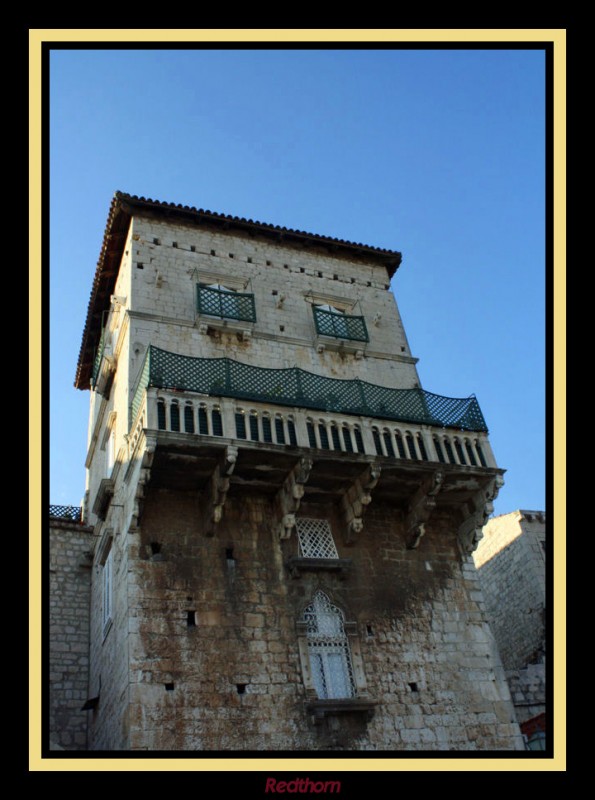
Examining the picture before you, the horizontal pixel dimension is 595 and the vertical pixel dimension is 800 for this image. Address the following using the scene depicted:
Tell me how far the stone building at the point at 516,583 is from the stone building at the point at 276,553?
7687 millimetres

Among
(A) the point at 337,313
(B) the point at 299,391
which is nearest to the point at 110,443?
(B) the point at 299,391

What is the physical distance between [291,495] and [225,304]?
569 centimetres

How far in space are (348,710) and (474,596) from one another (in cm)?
396

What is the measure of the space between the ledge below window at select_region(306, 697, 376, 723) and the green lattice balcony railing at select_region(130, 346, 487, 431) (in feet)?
17.2

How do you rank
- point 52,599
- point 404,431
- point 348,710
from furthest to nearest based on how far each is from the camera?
point 52,599, point 404,431, point 348,710

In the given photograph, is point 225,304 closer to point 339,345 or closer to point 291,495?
point 339,345

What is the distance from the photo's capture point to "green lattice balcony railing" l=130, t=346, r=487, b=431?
14.5 m

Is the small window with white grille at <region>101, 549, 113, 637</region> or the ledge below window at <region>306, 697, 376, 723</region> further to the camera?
the small window with white grille at <region>101, 549, 113, 637</region>

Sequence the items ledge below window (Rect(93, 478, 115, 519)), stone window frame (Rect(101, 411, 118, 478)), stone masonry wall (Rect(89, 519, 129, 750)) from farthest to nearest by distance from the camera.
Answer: stone window frame (Rect(101, 411, 118, 478)) → ledge below window (Rect(93, 478, 115, 519)) → stone masonry wall (Rect(89, 519, 129, 750))

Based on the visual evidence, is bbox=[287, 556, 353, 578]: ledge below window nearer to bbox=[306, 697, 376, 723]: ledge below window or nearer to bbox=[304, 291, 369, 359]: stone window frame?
bbox=[306, 697, 376, 723]: ledge below window

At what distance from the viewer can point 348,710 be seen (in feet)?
42.2

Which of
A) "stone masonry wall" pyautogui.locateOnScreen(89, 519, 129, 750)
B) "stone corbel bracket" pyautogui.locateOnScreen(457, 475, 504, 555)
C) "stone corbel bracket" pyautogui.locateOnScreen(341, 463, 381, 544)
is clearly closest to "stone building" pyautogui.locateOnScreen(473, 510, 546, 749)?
"stone corbel bracket" pyautogui.locateOnScreen(457, 475, 504, 555)
